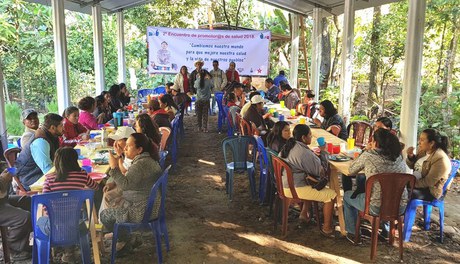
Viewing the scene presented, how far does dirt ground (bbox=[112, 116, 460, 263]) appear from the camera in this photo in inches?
167

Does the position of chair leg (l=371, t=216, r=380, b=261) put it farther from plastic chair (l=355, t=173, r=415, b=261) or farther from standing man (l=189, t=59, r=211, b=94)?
standing man (l=189, t=59, r=211, b=94)

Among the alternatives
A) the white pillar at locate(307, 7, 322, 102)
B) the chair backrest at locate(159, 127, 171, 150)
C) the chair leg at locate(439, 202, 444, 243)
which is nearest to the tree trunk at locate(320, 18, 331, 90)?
the white pillar at locate(307, 7, 322, 102)

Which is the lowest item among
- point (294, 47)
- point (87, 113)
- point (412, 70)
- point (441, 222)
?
point (441, 222)

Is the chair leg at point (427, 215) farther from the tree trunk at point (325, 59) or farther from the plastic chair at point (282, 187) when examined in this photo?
the tree trunk at point (325, 59)

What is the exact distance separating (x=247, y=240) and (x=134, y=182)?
4.86 feet

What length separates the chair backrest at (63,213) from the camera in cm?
331

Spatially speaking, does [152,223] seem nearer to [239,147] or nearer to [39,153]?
[39,153]

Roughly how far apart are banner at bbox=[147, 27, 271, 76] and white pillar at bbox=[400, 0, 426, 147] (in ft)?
21.3

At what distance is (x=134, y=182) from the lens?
3869 mm

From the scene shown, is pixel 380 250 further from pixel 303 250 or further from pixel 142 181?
pixel 142 181

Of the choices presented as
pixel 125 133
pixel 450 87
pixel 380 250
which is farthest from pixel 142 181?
pixel 450 87

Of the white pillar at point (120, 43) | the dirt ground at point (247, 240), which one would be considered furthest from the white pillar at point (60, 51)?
the white pillar at point (120, 43)

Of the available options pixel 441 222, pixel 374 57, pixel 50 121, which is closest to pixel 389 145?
pixel 441 222

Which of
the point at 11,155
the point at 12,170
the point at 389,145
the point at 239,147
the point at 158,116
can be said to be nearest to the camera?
the point at 389,145
